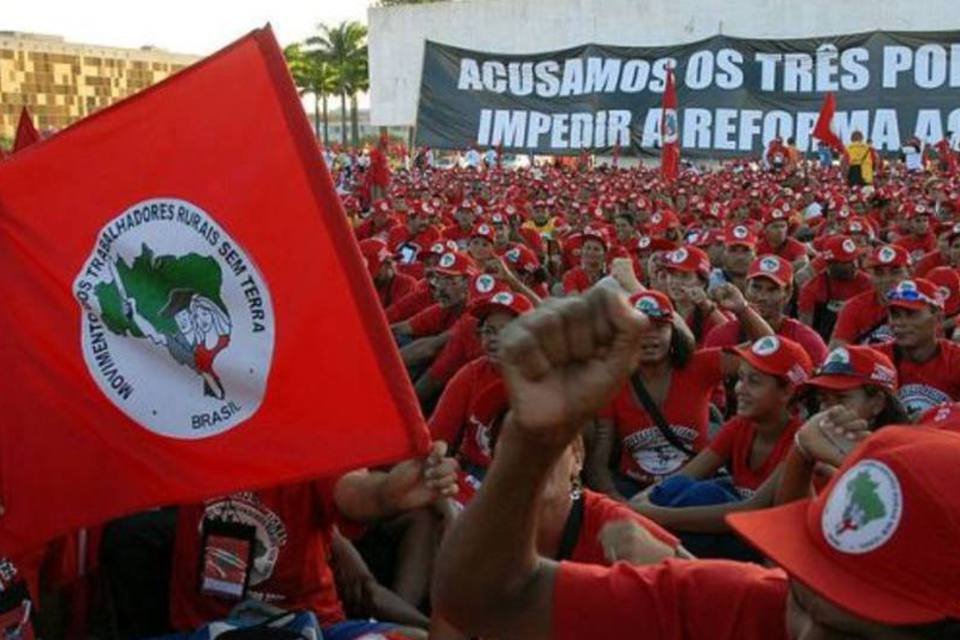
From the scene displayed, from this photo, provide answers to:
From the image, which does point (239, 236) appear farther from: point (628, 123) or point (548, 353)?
point (628, 123)

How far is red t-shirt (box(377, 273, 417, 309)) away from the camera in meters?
8.71

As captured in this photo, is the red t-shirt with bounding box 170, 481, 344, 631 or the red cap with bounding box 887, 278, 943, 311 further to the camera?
the red cap with bounding box 887, 278, 943, 311

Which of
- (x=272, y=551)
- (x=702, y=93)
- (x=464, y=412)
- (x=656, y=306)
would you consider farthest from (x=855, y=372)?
(x=702, y=93)

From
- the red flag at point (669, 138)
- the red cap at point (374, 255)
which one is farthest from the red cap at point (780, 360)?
the red flag at point (669, 138)

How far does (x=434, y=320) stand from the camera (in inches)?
298

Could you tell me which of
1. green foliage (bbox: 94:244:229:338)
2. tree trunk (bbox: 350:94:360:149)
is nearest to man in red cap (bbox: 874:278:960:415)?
green foliage (bbox: 94:244:229:338)

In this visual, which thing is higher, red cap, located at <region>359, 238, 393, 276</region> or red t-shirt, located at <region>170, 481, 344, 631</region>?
red cap, located at <region>359, 238, 393, 276</region>

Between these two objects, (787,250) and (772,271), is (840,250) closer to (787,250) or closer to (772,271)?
(772,271)

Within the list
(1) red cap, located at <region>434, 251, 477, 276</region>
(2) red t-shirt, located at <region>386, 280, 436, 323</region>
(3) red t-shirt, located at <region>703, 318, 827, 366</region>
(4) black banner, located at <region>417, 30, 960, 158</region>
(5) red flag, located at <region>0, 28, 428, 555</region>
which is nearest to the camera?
(5) red flag, located at <region>0, 28, 428, 555</region>

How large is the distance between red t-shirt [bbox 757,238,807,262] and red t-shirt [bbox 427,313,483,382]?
14.8 ft

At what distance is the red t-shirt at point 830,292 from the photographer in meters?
→ 8.05

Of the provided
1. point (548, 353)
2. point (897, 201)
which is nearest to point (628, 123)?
point (897, 201)

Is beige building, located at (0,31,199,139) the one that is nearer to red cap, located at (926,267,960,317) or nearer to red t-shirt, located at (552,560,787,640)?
red cap, located at (926,267,960,317)

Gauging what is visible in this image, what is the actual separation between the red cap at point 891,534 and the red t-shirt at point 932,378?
3.96 meters
